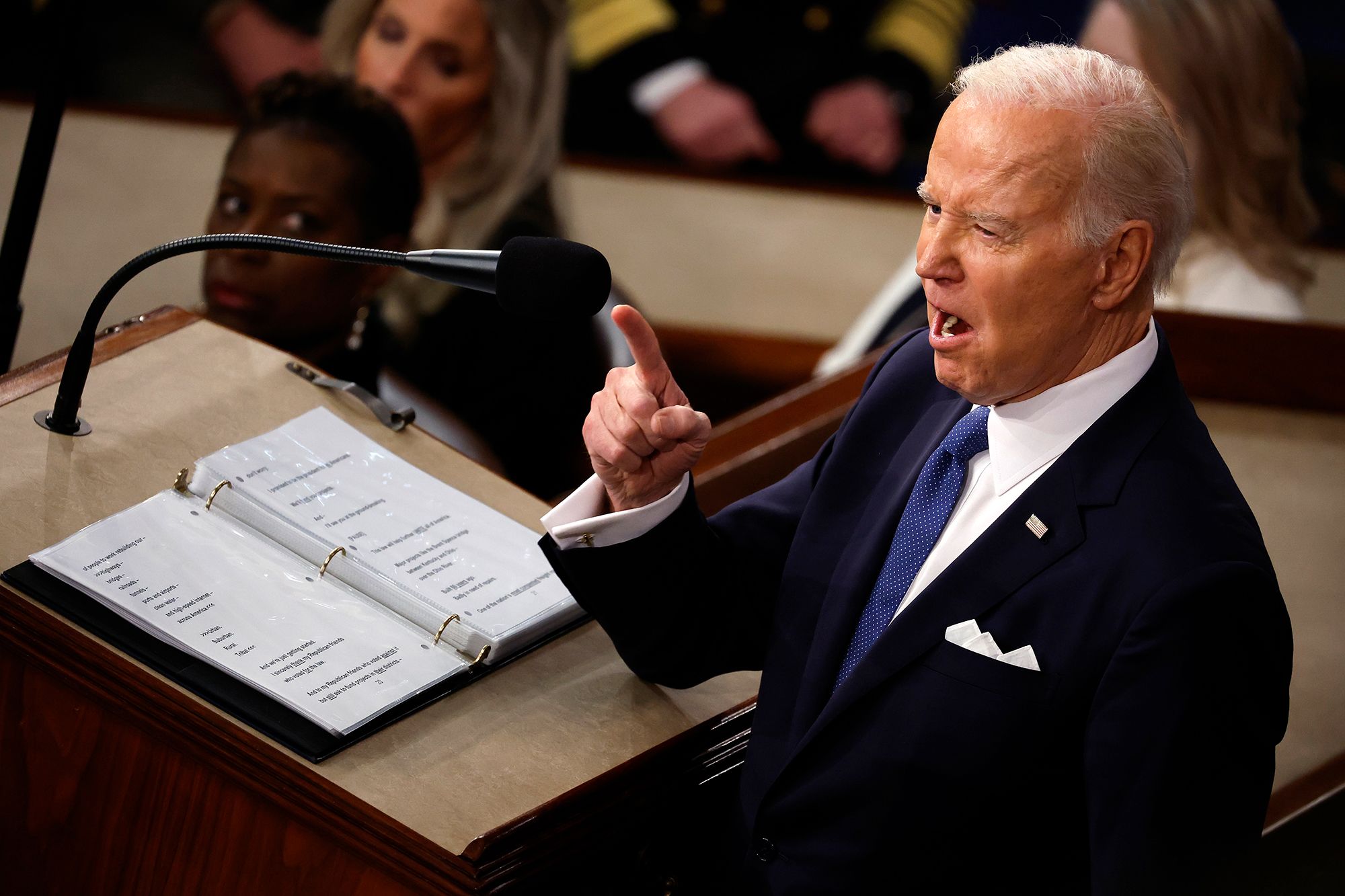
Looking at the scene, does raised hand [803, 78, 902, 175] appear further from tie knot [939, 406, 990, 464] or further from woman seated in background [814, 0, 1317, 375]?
tie knot [939, 406, 990, 464]

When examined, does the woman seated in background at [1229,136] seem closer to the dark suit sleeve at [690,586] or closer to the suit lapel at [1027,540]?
the dark suit sleeve at [690,586]

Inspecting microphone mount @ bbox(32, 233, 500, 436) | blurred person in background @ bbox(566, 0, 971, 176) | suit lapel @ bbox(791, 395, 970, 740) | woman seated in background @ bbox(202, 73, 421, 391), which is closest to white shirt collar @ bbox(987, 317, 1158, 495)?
suit lapel @ bbox(791, 395, 970, 740)

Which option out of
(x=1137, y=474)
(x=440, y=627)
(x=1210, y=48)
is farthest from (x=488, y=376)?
(x=1137, y=474)

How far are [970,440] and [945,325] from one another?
0.42 feet

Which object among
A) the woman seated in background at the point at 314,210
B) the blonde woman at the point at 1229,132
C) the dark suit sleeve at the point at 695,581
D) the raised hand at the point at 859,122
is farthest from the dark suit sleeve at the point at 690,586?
the raised hand at the point at 859,122

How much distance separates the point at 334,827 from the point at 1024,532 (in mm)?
666

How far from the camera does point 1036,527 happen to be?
139cm

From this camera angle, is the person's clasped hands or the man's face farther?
the person's clasped hands

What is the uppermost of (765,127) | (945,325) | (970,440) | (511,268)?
(511,268)

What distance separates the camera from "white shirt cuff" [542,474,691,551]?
150 cm

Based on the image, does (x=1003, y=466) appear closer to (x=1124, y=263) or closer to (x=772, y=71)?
(x=1124, y=263)

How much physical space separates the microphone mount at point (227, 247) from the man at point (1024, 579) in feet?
0.54

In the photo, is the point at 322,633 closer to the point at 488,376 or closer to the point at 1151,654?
the point at 1151,654

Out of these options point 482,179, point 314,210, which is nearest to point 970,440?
point 314,210
